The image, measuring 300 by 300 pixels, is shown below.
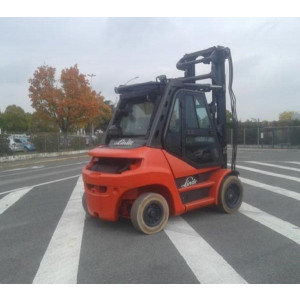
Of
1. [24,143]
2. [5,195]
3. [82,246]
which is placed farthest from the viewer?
[24,143]

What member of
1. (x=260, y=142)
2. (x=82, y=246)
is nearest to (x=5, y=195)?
(x=82, y=246)

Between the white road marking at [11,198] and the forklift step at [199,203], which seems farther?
the white road marking at [11,198]

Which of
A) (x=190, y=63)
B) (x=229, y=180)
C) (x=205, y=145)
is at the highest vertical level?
(x=190, y=63)

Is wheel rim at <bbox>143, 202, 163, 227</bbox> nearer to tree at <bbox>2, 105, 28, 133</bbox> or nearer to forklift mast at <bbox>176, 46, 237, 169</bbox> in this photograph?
forklift mast at <bbox>176, 46, 237, 169</bbox>

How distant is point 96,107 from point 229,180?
28.0m

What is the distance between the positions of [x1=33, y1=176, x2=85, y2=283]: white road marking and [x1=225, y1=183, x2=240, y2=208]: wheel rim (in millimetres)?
2814

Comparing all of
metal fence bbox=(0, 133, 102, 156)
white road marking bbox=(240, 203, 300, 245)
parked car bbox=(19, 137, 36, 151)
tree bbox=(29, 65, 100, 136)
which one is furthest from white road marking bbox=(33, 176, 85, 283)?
tree bbox=(29, 65, 100, 136)

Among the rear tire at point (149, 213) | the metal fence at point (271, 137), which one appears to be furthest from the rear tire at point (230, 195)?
the metal fence at point (271, 137)

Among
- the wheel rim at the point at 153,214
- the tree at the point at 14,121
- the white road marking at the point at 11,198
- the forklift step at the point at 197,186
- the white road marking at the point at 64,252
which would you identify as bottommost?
the white road marking at the point at 11,198

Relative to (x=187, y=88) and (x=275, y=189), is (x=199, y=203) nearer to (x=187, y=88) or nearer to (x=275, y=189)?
(x=187, y=88)

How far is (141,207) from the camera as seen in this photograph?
507 cm

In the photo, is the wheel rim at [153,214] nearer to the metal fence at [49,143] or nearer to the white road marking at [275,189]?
the white road marking at [275,189]

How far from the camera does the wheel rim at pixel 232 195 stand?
640 centimetres

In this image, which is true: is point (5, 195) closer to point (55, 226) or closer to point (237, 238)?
point (55, 226)
